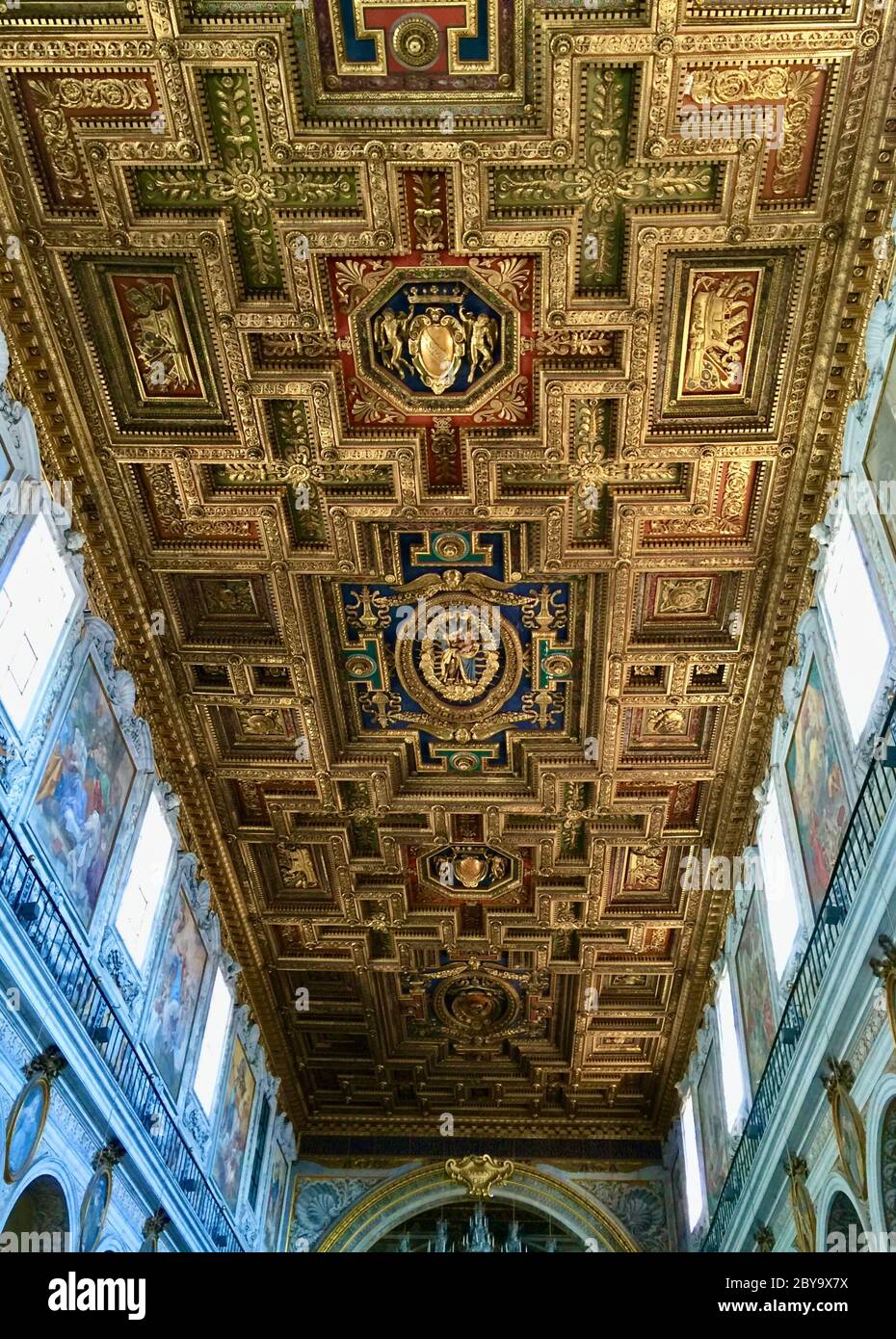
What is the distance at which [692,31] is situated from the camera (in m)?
8.75

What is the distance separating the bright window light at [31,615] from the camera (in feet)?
32.4

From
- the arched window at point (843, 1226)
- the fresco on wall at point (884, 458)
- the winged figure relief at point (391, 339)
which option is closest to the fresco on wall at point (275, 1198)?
the arched window at point (843, 1226)

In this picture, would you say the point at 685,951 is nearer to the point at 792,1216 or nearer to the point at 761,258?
the point at 792,1216

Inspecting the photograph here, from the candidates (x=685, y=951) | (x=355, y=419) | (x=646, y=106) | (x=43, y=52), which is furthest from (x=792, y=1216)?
(x=43, y=52)

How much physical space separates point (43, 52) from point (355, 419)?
13.9 ft

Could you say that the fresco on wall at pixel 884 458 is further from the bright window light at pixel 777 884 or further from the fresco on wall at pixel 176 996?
the fresco on wall at pixel 176 996

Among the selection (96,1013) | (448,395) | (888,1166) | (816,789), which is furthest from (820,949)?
(96,1013)

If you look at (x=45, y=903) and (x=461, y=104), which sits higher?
(x=461, y=104)

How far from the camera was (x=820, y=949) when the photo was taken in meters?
10.8

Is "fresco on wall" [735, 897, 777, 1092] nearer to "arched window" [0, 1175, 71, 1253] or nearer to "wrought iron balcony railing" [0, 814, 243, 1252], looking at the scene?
"wrought iron balcony railing" [0, 814, 243, 1252]

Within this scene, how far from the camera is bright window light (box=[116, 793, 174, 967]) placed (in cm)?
1270

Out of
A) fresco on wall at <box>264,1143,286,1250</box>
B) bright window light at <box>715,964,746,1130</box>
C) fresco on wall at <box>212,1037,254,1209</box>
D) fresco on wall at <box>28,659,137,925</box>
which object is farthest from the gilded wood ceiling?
fresco on wall at <box>264,1143,286,1250</box>

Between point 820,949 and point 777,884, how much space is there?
8.94 ft
